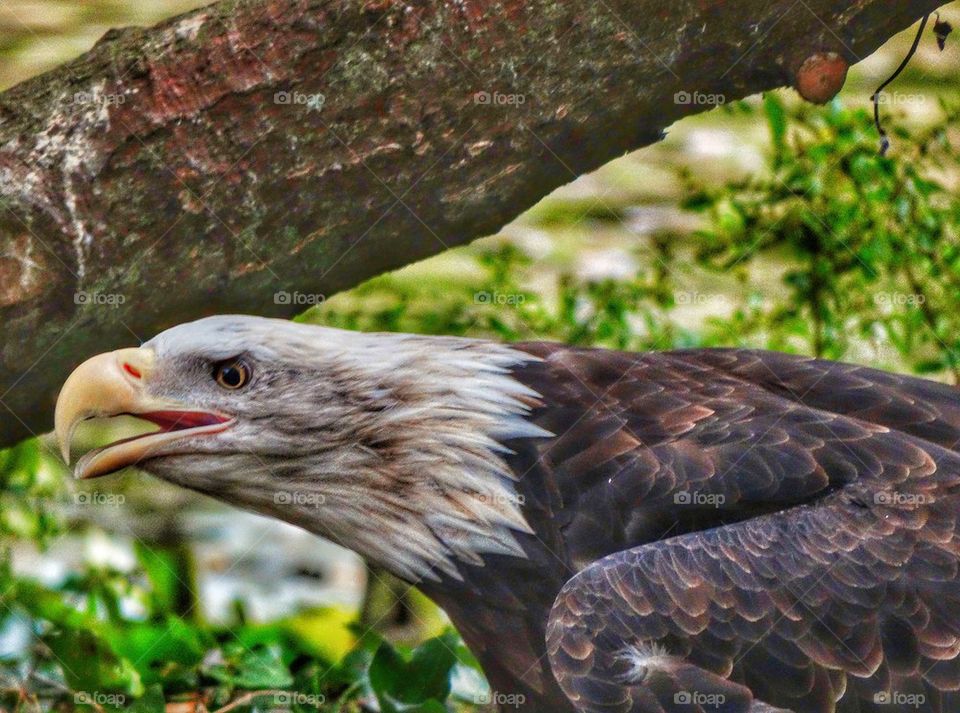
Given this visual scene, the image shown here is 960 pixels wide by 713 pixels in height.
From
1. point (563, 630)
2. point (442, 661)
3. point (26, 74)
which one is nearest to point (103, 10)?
point (26, 74)

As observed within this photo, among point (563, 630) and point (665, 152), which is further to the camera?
point (665, 152)

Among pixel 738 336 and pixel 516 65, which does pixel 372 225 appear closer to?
pixel 516 65

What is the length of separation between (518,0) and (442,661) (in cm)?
208

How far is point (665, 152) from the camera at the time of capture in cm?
842
